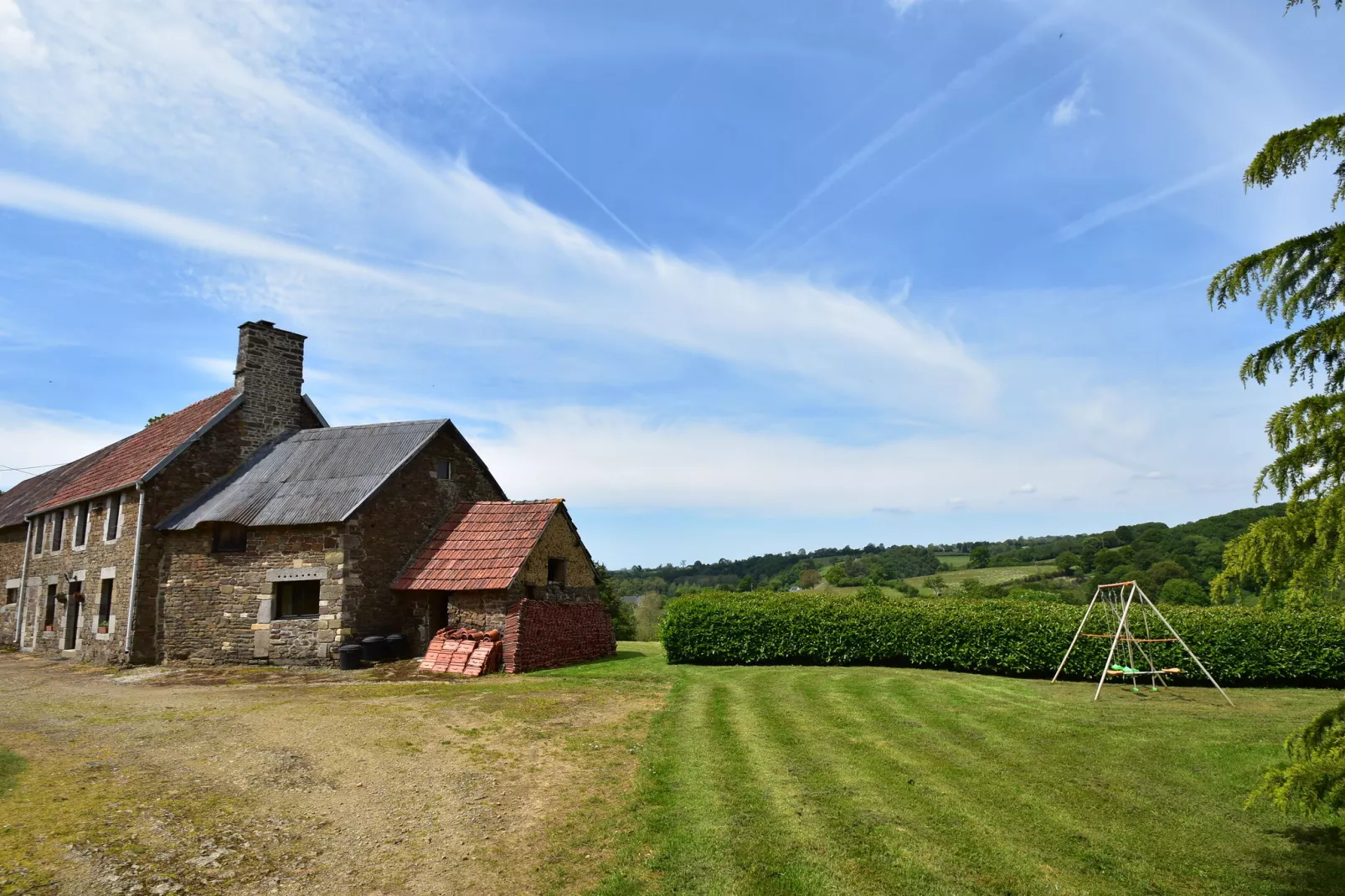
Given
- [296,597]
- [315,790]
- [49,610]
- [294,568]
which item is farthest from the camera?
[49,610]

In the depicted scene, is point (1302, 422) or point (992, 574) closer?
point (1302, 422)

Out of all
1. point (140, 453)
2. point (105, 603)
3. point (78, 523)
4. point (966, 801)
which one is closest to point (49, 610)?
point (78, 523)

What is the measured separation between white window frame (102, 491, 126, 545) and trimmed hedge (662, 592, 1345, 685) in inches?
617

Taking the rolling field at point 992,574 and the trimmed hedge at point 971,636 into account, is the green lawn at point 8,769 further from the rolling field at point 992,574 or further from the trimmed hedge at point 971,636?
the rolling field at point 992,574

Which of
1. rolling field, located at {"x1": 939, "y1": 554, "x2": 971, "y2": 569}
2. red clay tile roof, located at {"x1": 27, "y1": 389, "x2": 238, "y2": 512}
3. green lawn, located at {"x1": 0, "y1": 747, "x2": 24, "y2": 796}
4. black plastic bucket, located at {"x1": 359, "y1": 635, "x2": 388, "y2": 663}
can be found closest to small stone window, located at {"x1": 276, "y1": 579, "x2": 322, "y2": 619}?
black plastic bucket, located at {"x1": 359, "y1": 635, "x2": 388, "y2": 663}

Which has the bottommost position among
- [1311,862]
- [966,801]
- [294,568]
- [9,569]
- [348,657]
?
[1311,862]

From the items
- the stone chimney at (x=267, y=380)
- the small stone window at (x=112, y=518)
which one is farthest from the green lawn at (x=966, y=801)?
the small stone window at (x=112, y=518)

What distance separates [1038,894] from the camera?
5703 mm

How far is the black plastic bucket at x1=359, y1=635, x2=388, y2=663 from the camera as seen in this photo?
1820 centimetres

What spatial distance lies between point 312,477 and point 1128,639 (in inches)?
796

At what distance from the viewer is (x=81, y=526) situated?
23.4 metres

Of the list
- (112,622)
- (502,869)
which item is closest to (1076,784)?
(502,869)

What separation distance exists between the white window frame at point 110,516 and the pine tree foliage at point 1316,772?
2520 cm

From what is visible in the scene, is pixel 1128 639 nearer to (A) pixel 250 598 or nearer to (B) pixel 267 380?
(A) pixel 250 598
